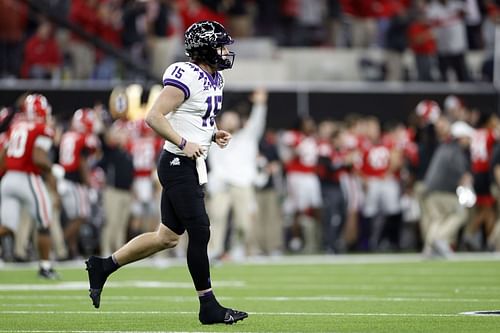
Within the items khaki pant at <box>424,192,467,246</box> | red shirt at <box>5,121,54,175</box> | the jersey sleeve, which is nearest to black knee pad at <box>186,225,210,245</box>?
the jersey sleeve

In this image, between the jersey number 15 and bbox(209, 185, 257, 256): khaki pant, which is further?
bbox(209, 185, 257, 256): khaki pant

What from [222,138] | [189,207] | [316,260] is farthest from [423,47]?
[189,207]

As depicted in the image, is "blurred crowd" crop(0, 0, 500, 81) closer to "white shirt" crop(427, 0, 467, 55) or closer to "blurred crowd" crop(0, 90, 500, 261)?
"white shirt" crop(427, 0, 467, 55)

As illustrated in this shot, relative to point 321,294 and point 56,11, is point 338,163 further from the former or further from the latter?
point 321,294

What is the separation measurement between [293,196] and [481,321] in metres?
13.4

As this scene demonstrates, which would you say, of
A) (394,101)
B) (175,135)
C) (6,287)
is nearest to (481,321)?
(175,135)

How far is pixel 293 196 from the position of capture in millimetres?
22219

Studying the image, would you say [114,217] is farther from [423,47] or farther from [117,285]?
[423,47]

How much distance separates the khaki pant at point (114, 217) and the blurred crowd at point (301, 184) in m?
0.02

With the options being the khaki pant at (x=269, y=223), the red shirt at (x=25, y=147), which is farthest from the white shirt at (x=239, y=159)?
the red shirt at (x=25, y=147)

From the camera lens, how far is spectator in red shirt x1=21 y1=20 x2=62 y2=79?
22.5 m

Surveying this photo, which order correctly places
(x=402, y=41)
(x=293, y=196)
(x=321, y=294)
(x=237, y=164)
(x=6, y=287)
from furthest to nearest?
(x=402, y=41)
(x=293, y=196)
(x=237, y=164)
(x=6, y=287)
(x=321, y=294)

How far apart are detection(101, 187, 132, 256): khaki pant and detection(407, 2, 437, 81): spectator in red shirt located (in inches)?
267

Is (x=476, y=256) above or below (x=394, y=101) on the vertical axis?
below
